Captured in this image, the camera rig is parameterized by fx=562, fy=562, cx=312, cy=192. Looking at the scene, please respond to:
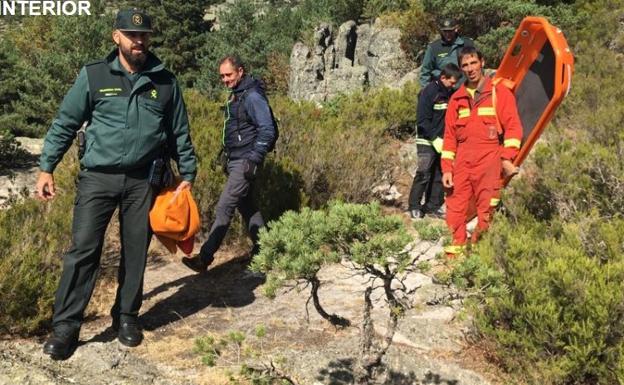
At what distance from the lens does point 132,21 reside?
2.94 m

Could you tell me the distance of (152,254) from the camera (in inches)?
198

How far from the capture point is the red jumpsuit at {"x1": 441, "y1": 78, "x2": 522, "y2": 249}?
13.5ft

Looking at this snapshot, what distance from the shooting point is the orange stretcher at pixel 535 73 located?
14.6ft

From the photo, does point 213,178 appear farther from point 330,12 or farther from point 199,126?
point 330,12

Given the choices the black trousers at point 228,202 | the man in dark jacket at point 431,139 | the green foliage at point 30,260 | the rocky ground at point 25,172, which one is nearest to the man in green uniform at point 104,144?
the green foliage at point 30,260

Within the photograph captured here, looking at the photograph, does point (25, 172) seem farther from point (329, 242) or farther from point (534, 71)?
point (329, 242)

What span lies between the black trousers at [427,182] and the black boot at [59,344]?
12.3 feet

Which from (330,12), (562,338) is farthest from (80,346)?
(330,12)

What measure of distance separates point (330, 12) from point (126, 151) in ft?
108

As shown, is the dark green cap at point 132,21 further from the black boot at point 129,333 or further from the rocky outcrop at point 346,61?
the rocky outcrop at point 346,61

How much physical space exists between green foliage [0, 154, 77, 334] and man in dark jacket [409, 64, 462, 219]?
3321 millimetres

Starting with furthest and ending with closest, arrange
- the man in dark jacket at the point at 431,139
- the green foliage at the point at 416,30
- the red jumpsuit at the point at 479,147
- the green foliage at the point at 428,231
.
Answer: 1. the green foliage at the point at 416,30
2. the man in dark jacket at the point at 431,139
3. the red jumpsuit at the point at 479,147
4. the green foliage at the point at 428,231

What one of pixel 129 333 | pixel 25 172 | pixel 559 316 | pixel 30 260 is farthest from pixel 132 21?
pixel 25 172

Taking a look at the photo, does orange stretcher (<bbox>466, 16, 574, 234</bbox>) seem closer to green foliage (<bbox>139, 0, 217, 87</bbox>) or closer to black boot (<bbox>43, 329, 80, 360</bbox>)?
black boot (<bbox>43, 329, 80, 360</bbox>)
